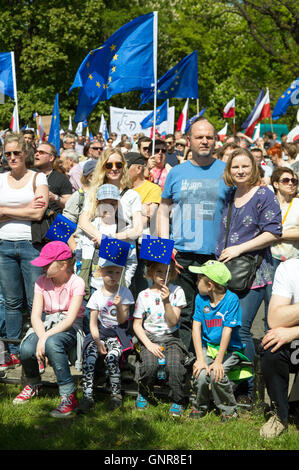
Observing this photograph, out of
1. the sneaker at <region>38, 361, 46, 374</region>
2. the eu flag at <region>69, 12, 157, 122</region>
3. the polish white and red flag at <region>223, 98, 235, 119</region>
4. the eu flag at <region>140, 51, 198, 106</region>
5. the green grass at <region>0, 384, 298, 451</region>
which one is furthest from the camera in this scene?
the polish white and red flag at <region>223, 98, 235, 119</region>

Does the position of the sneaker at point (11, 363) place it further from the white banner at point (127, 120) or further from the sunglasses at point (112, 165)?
the white banner at point (127, 120)

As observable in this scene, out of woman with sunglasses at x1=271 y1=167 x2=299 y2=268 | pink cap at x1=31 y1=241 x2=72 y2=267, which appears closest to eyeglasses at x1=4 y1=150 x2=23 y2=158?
pink cap at x1=31 y1=241 x2=72 y2=267

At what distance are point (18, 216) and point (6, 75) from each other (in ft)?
17.3

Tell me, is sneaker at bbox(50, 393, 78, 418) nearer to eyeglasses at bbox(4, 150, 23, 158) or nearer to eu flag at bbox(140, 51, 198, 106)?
eyeglasses at bbox(4, 150, 23, 158)

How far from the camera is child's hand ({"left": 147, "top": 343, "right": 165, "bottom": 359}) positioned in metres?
4.72

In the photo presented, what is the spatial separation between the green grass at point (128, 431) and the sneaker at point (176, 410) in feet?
0.14

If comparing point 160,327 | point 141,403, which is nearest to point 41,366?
point 141,403

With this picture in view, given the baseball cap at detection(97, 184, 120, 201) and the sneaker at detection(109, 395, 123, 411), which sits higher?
the baseball cap at detection(97, 184, 120, 201)

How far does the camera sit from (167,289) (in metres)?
4.66

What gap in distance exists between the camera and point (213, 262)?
4711 mm

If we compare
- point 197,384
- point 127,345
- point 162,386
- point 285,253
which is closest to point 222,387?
point 197,384

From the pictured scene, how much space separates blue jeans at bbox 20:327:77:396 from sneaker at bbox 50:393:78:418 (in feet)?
0.14

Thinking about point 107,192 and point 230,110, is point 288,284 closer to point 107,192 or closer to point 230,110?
point 107,192

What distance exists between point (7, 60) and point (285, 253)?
639 centimetres
